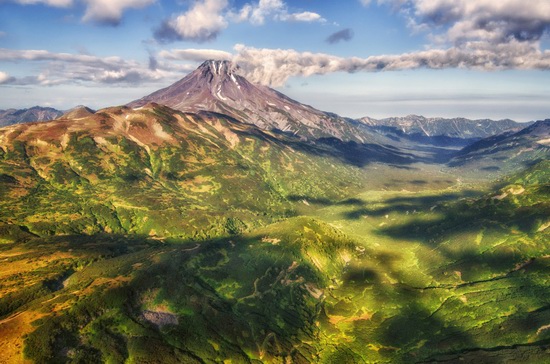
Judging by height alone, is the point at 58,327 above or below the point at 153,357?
above

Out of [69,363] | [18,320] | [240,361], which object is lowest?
[240,361]

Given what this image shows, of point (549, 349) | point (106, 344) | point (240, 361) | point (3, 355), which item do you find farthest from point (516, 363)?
point (3, 355)

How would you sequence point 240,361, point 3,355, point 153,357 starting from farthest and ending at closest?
point 240,361 → point 153,357 → point 3,355

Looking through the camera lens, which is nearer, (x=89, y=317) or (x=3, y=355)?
(x=3, y=355)

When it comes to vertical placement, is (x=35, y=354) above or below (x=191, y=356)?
above

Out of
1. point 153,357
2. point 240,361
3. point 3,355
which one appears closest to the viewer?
point 3,355

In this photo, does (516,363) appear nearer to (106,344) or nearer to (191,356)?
(191,356)

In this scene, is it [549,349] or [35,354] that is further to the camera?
[549,349]

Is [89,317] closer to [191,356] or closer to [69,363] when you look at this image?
[69,363]

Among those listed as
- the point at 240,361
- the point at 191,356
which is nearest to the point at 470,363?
the point at 240,361
